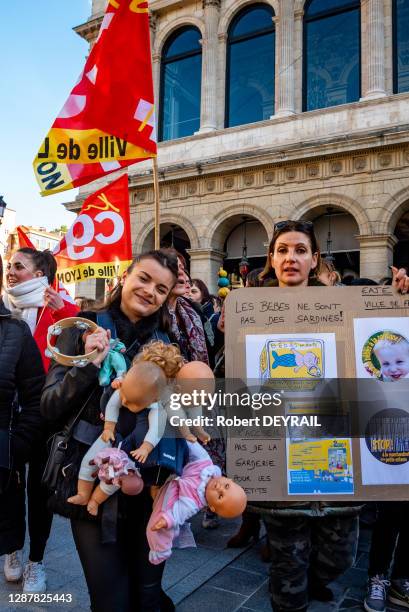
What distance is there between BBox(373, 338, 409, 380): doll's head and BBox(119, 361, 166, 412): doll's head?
40.5 inches

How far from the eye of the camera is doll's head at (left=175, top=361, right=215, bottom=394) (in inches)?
70.1

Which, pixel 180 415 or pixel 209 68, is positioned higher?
pixel 209 68

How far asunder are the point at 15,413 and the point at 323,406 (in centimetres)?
162

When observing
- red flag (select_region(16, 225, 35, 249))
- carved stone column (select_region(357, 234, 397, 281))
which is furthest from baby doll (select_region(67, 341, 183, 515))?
carved stone column (select_region(357, 234, 397, 281))

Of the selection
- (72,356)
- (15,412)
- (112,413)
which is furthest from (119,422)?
(15,412)

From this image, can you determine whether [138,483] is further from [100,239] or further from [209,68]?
[209,68]

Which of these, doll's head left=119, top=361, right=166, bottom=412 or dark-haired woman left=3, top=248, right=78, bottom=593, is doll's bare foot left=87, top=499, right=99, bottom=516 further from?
dark-haired woman left=3, top=248, right=78, bottom=593

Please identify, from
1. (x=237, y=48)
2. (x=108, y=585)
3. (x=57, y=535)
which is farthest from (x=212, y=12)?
(x=108, y=585)

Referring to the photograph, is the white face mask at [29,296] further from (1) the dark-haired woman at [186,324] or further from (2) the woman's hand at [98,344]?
(2) the woman's hand at [98,344]

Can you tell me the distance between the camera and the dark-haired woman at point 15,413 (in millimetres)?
2533

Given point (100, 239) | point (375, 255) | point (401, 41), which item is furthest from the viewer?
point (401, 41)

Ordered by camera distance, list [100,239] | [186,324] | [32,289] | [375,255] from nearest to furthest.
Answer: [186,324]
[32,289]
[100,239]
[375,255]

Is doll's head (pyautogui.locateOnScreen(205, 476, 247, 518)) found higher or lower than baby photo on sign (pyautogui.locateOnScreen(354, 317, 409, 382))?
lower

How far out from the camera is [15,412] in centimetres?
263
